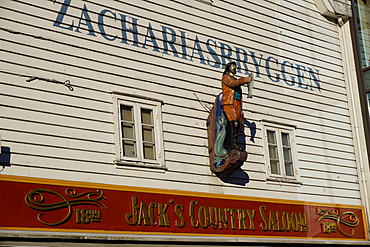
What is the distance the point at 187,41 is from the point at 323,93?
4377mm

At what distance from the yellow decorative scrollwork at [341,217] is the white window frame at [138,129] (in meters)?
4.64

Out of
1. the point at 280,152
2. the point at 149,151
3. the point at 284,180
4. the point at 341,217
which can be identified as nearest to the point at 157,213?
the point at 149,151

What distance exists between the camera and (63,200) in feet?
36.8

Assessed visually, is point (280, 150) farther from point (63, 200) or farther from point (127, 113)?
point (63, 200)

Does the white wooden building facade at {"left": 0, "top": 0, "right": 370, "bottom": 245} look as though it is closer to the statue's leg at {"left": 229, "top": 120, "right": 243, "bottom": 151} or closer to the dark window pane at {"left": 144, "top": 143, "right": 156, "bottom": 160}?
the dark window pane at {"left": 144, "top": 143, "right": 156, "bottom": 160}

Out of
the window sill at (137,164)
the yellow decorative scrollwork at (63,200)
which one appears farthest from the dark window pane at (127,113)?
the yellow decorative scrollwork at (63,200)

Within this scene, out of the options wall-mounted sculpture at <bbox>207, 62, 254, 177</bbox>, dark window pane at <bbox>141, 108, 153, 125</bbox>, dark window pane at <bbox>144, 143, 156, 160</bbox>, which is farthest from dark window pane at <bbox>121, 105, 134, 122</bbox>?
wall-mounted sculpture at <bbox>207, 62, 254, 177</bbox>

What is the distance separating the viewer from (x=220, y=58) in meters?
14.9

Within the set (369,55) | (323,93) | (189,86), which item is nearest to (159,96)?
(189,86)

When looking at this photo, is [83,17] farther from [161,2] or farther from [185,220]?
[185,220]

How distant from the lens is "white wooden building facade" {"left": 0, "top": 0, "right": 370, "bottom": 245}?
1155 cm

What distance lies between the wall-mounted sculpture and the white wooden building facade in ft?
0.72

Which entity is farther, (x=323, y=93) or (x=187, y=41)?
(x=323, y=93)

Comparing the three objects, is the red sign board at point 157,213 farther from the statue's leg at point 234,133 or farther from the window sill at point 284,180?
the statue's leg at point 234,133
